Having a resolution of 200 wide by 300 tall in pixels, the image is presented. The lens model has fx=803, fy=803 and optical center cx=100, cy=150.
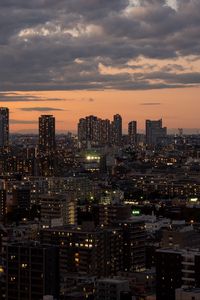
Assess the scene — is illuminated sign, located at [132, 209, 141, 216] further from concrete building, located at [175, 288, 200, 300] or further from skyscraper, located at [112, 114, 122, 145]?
skyscraper, located at [112, 114, 122, 145]

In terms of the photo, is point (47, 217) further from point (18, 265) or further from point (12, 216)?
point (18, 265)

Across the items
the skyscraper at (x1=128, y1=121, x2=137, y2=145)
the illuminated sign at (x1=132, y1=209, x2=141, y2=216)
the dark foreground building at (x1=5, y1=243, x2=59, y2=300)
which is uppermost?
the skyscraper at (x1=128, y1=121, x2=137, y2=145)

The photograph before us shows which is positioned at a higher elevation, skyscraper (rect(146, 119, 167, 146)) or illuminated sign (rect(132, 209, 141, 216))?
skyscraper (rect(146, 119, 167, 146))

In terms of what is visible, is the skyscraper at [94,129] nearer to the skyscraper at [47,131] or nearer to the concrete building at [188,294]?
the skyscraper at [47,131]

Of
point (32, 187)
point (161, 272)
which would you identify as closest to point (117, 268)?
point (161, 272)

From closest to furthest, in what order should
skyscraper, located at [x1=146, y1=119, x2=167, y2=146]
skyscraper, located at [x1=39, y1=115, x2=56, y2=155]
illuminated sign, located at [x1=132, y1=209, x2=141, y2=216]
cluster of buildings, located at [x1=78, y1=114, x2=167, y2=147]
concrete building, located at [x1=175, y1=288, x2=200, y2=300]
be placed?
concrete building, located at [x1=175, y1=288, x2=200, y2=300]
illuminated sign, located at [x1=132, y1=209, x2=141, y2=216]
skyscraper, located at [x1=39, y1=115, x2=56, y2=155]
cluster of buildings, located at [x1=78, y1=114, x2=167, y2=147]
skyscraper, located at [x1=146, y1=119, x2=167, y2=146]

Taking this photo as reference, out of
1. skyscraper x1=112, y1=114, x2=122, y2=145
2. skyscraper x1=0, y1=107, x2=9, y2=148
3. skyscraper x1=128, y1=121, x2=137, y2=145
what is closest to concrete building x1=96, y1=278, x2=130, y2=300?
skyscraper x1=0, y1=107, x2=9, y2=148

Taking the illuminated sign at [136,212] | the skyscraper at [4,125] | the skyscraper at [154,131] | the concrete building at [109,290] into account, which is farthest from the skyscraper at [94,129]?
the concrete building at [109,290]
